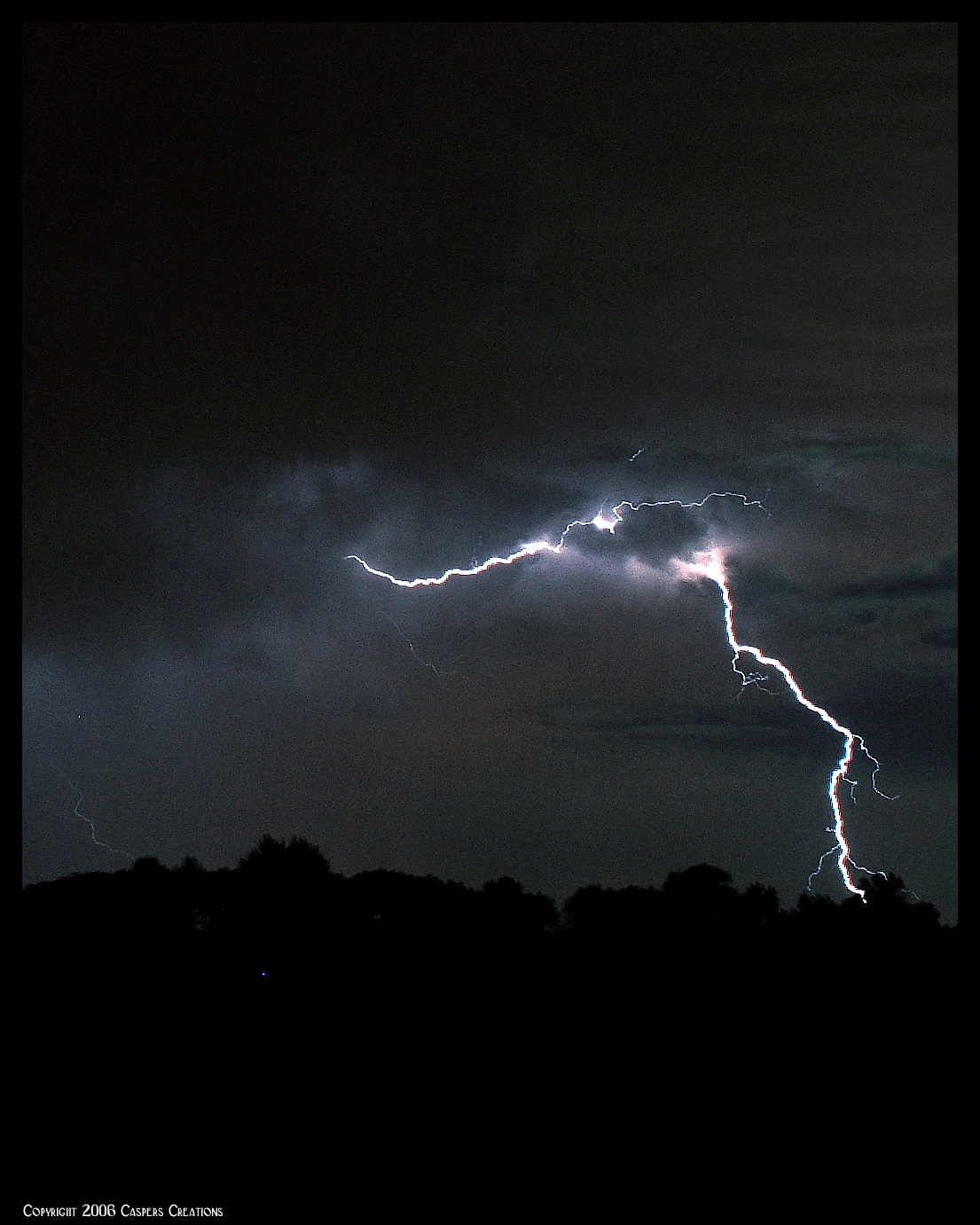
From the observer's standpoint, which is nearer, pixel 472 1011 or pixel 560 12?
pixel 560 12

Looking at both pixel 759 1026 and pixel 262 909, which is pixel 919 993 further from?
pixel 262 909

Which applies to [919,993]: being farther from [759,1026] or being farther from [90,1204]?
[90,1204]

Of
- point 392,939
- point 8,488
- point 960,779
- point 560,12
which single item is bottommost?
point 392,939

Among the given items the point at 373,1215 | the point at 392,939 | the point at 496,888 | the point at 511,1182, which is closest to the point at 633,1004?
the point at 511,1182

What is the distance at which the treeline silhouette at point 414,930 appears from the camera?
1458cm

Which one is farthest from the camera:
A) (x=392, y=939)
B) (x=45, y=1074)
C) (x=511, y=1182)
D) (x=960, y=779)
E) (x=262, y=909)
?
(x=262, y=909)

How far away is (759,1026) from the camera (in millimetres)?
10914

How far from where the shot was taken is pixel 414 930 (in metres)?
19.6

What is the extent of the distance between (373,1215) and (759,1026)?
549 cm

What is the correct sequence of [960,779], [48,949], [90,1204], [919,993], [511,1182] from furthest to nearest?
1. [48,949]
2. [919,993]
3. [511,1182]
4. [90,1204]
5. [960,779]

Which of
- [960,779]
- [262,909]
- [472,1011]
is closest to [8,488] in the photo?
[960,779]

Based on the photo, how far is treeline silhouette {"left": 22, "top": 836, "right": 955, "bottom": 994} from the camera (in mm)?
14578

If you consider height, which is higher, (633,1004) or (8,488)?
(8,488)

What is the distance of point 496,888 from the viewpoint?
21.4 meters
